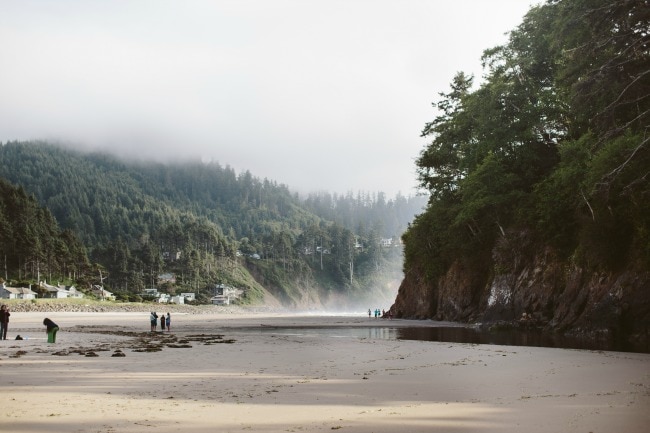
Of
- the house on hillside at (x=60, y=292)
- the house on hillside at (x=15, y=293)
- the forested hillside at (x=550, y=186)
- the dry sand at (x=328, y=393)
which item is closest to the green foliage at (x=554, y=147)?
the forested hillside at (x=550, y=186)

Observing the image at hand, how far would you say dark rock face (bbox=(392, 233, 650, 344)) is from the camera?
2366 centimetres

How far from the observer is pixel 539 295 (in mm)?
33969

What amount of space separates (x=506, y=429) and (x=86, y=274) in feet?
486

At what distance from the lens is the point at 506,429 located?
721 cm

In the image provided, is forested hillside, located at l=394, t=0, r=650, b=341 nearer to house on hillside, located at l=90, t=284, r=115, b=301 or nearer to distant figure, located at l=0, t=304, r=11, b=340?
distant figure, located at l=0, t=304, r=11, b=340

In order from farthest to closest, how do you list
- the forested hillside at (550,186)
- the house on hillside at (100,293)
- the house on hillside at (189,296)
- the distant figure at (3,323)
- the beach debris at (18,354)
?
the house on hillside at (189,296), the house on hillside at (100,293), the distant figure at (3,323), the forested hillside at (550,186), the beach debris at (18,354)

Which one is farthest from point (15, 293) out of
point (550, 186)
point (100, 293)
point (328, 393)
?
point (328, 393)

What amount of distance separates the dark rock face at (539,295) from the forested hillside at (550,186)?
97 millimetres

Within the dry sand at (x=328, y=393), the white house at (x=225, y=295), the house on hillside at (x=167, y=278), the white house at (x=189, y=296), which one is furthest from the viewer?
the house on hillside at (x=167, y=278)

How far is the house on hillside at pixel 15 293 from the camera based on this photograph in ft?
329

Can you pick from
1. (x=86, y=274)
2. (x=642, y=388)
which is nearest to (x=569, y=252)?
(x=642, y=388)

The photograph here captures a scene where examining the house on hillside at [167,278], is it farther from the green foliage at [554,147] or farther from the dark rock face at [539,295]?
the dark rock face at [539,295]

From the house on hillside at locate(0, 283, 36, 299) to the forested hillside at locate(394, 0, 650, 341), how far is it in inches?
3188

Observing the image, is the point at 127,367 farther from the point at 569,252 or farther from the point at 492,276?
the point at 492,276
